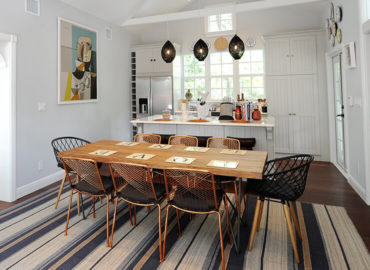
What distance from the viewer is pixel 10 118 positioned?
3.44 meters

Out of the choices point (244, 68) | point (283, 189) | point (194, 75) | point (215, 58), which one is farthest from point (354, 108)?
point (194, 75)

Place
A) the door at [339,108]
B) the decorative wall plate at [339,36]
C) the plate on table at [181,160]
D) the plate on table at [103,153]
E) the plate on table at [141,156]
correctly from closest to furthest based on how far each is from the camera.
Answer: the plate on table at [181,160]
the plate on table at [141,156]
the plate on table at [103,153]
the decorative wall plate at [339,36]
the door at [339,108]

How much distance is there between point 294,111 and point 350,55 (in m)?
2.10

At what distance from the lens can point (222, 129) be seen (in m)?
4.18

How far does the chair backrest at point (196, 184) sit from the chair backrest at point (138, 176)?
157 millimetres

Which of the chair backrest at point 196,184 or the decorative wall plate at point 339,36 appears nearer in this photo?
the chair backrest at point 196,184

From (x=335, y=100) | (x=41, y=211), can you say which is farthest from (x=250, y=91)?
(x=41, y=211)

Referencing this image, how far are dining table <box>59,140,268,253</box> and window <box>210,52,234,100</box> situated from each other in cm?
395

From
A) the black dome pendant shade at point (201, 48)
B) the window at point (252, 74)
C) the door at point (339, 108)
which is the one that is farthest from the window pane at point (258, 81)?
the black dome pendant shade at point (201, 48)

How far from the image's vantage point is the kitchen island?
381cm

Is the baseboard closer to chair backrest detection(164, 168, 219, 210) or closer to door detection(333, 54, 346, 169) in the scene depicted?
chair backrest detection(164, 168, 219, 210)

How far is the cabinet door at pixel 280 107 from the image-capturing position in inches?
217

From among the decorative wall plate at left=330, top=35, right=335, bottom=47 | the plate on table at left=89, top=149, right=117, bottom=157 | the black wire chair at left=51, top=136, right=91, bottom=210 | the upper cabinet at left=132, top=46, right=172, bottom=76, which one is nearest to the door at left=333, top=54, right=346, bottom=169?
the decorative wall plate at left=330, top=35, right=335, bottom=47

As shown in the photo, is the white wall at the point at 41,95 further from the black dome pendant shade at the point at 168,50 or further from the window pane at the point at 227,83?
the window pane at the point at 227,83
